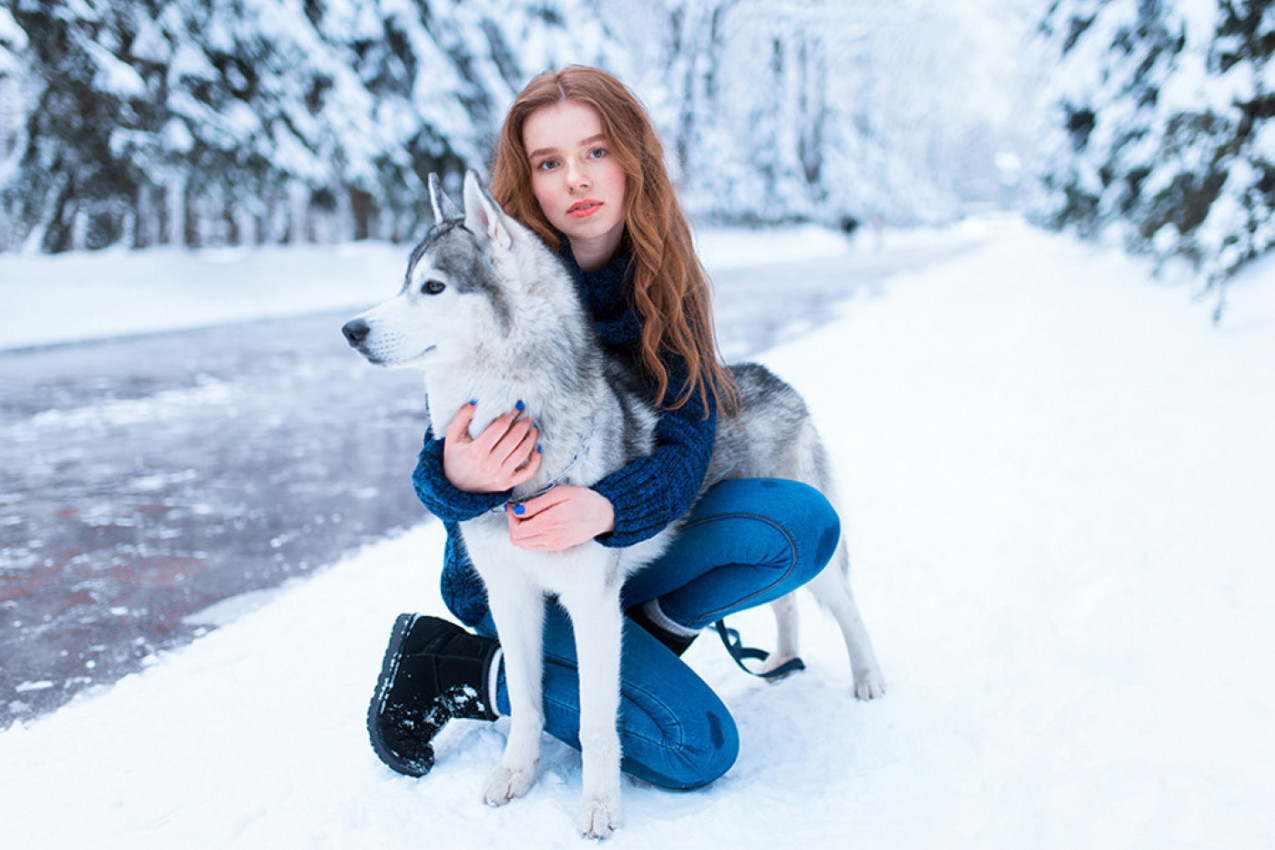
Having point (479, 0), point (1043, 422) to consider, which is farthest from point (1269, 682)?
point (479, 0)

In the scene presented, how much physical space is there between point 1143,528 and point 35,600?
4.14 metres

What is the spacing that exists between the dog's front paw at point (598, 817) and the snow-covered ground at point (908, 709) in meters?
0.05

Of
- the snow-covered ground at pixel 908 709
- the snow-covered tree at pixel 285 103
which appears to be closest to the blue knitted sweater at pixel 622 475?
the snow-covered ground at pixel 908 709

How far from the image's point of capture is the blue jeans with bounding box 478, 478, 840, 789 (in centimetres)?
190

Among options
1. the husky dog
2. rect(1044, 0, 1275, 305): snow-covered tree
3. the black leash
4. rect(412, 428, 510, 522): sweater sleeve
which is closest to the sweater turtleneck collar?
the husky dog

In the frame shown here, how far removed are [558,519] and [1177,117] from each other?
7.75 meters

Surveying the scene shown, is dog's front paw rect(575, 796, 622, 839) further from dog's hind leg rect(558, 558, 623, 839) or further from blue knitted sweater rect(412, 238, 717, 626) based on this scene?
blue knitted sweater rect(412, 238, 717, 626)

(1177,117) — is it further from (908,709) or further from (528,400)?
(528,400)

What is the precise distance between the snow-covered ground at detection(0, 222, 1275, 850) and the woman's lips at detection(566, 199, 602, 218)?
1.33 m

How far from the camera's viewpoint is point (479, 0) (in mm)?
16297

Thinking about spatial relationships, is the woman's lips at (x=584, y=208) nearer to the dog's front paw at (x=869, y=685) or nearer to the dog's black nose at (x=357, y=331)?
the dog's black nose at (x=357, y=331)

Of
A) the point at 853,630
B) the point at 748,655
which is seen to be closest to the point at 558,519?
the point at 748,655

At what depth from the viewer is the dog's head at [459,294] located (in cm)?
161

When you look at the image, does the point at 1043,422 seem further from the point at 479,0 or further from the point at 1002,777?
the point at 479,0
